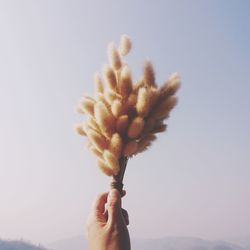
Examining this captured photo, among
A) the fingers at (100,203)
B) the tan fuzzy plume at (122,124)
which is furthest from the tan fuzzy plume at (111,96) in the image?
the fingers at (100,203)

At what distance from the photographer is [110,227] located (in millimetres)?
3588

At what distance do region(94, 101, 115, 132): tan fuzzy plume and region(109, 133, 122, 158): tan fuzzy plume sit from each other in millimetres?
124

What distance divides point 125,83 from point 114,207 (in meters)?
1.42

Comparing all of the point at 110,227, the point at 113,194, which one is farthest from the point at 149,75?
the point at 110,227

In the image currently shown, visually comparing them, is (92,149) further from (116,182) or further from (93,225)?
(93,225)

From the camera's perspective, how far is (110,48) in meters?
4.21

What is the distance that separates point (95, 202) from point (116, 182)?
412 mm

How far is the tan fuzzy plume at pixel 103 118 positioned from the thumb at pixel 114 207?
0.72 meters

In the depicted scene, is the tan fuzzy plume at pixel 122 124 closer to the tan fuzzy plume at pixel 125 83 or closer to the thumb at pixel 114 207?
the tan fuzzy plume at pixel 125 83

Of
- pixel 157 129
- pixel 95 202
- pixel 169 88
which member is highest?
pixel 169 88

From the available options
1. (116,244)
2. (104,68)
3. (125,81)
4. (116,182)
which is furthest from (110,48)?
(116,244)

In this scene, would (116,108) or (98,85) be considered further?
(98,85)

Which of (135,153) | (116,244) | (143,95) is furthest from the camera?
(135,153)

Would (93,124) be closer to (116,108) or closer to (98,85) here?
(116,108)
